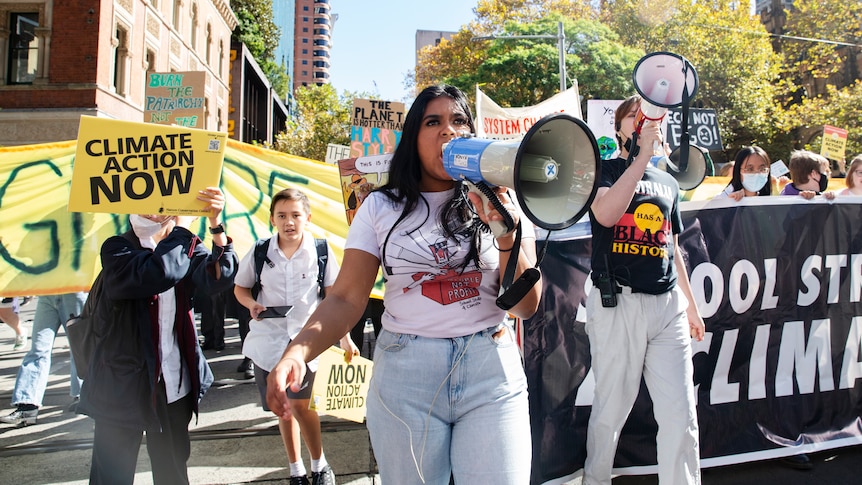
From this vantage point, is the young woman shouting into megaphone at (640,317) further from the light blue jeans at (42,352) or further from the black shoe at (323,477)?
the light blue jeans at (42,352)

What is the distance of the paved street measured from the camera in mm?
3584

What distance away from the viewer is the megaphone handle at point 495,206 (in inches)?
65.1

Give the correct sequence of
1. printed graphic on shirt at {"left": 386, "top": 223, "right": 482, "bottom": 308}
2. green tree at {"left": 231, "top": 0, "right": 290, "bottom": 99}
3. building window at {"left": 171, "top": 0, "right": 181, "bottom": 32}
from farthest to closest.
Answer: green tree at {"left": 231, "top": 0, "right": 290, "bottom": 99}, building window at {"left": 171, "top": 0, "right": 181, "bottom": 32}, printed graphic on shirt at {"left": 386, "top": 223, "right": 482, "bottom": 308}

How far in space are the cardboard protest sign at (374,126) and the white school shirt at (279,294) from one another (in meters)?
3.20

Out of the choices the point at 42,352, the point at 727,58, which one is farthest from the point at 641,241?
the point at 727,58

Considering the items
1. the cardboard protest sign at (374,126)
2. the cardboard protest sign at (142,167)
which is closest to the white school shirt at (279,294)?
the cardboard protest sign at (142,167)

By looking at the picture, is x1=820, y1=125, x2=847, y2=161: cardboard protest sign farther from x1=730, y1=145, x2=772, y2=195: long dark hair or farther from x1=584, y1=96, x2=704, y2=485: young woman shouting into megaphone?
x1=584, y1=96, x2=704, y2=485: young woman shouting into megaphone

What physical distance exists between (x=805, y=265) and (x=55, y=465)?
4.69 m

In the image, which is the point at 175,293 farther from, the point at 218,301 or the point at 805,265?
the point at 218,301

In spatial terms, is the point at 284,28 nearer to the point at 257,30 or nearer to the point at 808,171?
the point at 257,30

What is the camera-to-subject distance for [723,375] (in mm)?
3641

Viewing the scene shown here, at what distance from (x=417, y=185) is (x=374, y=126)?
16.6 feet

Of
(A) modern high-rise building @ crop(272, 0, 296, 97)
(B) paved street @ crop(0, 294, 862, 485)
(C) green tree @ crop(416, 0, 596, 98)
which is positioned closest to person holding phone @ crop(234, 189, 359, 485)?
(B) paved street @ crop(0, 294, 862, 485)

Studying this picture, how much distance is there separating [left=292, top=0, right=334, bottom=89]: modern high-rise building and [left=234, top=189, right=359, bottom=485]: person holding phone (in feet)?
528
